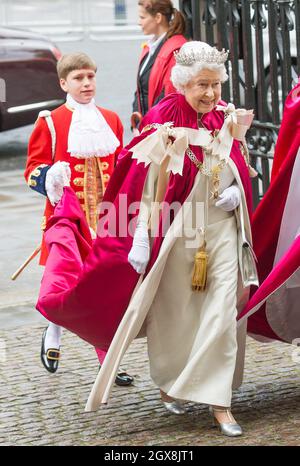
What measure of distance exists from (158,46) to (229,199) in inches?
114

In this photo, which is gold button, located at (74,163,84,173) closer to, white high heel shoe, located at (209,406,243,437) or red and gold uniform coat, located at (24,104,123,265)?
red and gold uniform coat, located at (24,104,123,265)

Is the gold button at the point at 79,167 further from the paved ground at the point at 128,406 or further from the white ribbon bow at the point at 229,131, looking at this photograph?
the white ribbon bow at the point at 229,131

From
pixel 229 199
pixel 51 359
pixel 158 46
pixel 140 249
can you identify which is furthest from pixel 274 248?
pixel 158 46

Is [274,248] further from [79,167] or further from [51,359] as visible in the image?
[51,359]

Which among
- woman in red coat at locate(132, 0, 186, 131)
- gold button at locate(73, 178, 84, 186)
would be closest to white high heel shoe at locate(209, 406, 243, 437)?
gold button at locate(73, 178, 84, 186)

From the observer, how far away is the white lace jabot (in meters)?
6.52

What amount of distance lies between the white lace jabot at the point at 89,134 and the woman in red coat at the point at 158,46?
4.25 ft

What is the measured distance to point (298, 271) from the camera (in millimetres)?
5891

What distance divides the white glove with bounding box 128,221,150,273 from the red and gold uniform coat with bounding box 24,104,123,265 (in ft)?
3.41

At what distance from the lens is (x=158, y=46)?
27.0 ft

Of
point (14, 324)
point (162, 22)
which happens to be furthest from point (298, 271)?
point (162, 22)

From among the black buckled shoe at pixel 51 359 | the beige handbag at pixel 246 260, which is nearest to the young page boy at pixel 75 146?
the black buckled shoe at pixel 51 359

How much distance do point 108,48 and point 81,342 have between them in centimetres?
1215

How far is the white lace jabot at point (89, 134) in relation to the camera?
6523 millimetres
